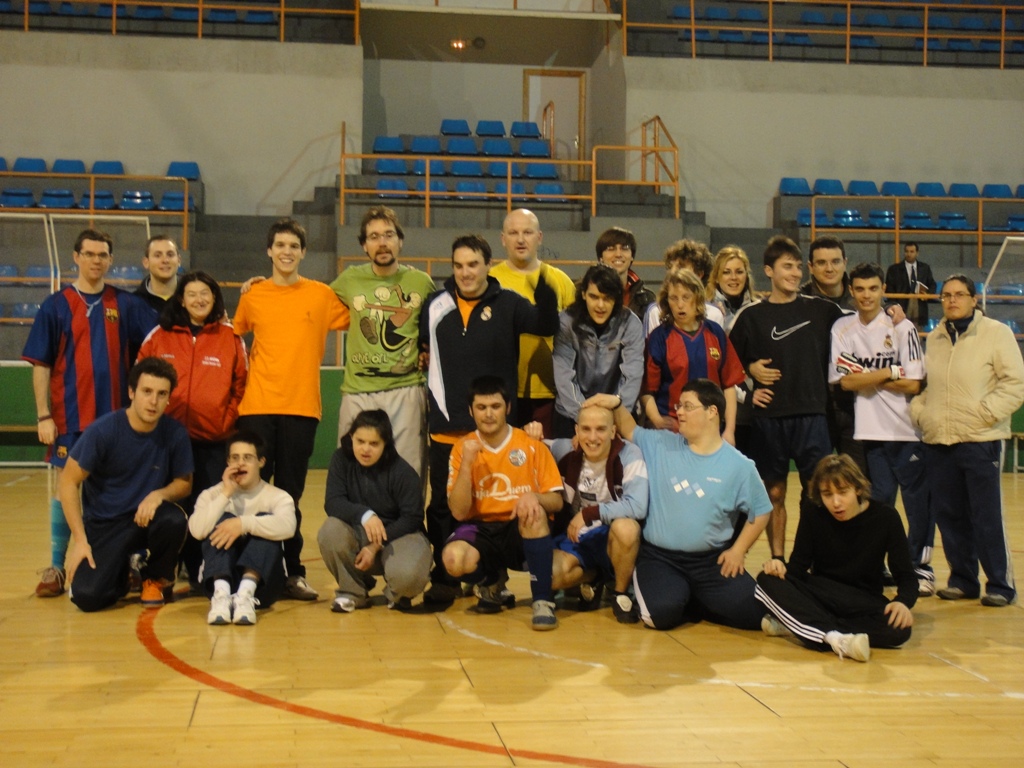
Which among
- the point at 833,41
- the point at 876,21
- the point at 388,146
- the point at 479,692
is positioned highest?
the point at 876,21

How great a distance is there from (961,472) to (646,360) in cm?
175

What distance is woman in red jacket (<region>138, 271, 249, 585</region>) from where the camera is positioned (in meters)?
5.51

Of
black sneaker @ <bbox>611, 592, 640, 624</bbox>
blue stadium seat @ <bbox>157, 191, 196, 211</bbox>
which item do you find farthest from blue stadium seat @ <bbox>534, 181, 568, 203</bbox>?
black sneaker @ <bbox>611, 592, 640, 624</bbox>

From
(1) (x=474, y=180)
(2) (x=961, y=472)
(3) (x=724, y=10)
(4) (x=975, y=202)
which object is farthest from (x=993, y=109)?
(2) (x=961, y=472)

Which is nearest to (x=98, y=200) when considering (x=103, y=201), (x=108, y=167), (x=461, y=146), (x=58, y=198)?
(x=103, y=201)

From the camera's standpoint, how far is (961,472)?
5.59 m

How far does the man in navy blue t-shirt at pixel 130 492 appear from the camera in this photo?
16.7ft

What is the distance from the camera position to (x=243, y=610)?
4.83 meters

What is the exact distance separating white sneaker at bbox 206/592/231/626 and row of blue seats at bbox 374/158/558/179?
39.3ft

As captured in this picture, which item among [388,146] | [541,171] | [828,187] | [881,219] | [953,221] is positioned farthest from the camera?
[388,146]

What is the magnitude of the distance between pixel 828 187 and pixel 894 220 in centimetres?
127

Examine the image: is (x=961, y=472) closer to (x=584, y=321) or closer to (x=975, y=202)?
(x=584, y=321)

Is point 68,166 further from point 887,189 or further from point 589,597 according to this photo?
point 589,597

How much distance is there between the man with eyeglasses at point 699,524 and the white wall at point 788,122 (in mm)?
12984
